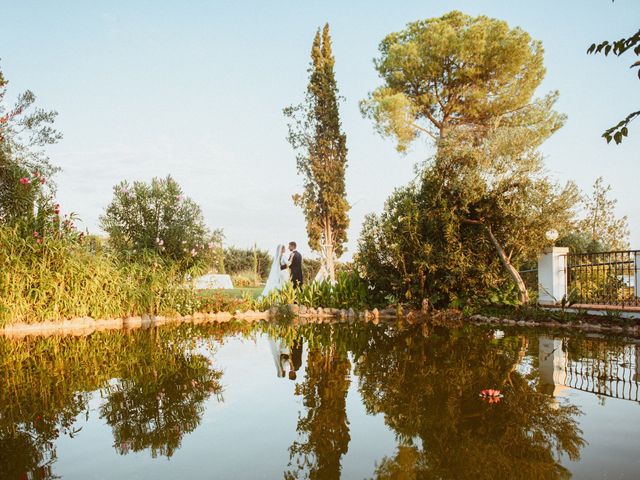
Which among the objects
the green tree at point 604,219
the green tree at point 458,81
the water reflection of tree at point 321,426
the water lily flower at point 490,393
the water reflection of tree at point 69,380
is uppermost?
the green tree at point 458,81

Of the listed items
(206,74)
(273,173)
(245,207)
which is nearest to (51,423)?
(206,74)

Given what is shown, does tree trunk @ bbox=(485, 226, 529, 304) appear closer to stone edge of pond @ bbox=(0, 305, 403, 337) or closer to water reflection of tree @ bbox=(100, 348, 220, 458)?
stone edge of pond @ bbox=(0, 305, 403, 337)

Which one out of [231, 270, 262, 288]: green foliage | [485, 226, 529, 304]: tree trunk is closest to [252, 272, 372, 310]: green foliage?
[485, 226, 529, 304]: tree trunk

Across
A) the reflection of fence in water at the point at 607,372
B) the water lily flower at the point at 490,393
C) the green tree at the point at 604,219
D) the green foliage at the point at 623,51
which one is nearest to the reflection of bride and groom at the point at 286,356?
the water lily flower at the point at 490,393

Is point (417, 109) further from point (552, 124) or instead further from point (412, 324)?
point (412, 324)

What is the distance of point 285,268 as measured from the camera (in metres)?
15.3

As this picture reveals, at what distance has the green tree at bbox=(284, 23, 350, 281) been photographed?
2062cm

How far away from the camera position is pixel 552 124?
19.5m

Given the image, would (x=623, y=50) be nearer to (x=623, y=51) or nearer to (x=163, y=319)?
(x=623, y=51)

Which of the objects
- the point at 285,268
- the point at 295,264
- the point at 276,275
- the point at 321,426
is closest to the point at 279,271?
A: the point at 276,275

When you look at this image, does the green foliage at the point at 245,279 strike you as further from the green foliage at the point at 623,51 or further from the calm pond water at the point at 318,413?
the green foliage at the point at 623,51

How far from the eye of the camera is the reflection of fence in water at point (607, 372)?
4.39m

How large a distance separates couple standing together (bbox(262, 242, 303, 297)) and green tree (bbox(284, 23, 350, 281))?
520cm

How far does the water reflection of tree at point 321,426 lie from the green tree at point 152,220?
7.91m
